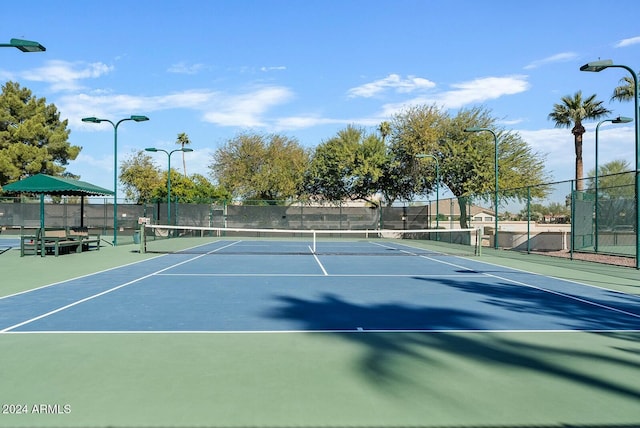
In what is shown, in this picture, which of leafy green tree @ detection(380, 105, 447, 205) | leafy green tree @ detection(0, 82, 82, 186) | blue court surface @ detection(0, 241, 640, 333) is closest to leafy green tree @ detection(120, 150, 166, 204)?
leafy green tree @ detection(0, 82, 82, 186)

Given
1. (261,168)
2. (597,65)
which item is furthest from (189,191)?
(597,65)

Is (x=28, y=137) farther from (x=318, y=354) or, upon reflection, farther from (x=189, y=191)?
(x=318, y=354)

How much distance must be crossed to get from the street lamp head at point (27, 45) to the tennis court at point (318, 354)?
6341 millimetres

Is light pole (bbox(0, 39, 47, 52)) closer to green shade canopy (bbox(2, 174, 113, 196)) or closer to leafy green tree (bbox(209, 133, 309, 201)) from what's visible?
green shade canopy (bbox(2, 174, 113, 196))

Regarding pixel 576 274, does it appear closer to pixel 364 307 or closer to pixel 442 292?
pixel 442 292

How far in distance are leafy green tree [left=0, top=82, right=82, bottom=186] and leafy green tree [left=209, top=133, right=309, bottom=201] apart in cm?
1493

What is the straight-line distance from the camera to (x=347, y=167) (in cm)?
4209

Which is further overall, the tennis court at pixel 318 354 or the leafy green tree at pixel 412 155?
the leafy green tree at pixel 412 155

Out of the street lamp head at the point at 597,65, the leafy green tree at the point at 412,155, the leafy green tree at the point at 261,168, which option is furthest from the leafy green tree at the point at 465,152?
the street lamp head at the point at 597,65

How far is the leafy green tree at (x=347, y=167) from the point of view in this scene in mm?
40938

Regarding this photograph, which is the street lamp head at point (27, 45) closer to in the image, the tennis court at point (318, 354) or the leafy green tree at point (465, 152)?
the tennis court at point (318, 354)

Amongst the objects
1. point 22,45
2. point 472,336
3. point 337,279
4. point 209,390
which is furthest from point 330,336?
point 22,45

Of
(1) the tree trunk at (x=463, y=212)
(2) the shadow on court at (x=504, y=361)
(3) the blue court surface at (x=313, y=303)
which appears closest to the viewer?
(2) the shadow on court at (x=504, y=361)

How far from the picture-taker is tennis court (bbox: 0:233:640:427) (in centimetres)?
393
